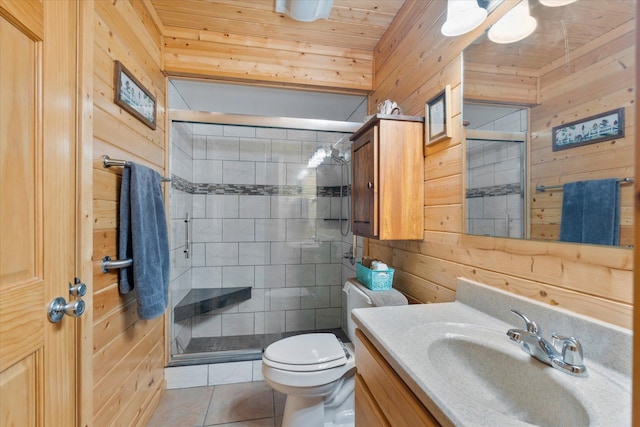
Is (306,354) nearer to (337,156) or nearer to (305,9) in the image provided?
(337,156)

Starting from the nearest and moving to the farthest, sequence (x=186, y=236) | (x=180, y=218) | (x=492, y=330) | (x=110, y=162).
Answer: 1. (x=492, y=330)
2. (x=110, y=162)
3. (x=180, y=218)
4. (x=186, y=236)

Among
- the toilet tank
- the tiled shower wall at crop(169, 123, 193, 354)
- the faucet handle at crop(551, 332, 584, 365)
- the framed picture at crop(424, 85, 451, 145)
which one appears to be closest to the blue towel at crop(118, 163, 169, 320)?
the tiled shower wall at crop(169, 123, 193, 354)

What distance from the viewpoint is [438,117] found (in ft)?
4.12

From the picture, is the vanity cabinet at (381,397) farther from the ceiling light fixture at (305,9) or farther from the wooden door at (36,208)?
the ceiling light fixture at (305,9)

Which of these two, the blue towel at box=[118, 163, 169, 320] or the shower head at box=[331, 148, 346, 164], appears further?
the shower head at box=[331, 148, 346, 164]

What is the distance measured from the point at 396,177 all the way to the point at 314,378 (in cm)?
110

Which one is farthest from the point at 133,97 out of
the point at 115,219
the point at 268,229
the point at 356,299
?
the point at 356,299

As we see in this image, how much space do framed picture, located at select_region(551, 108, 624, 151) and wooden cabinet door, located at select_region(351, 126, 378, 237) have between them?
2.42 feet

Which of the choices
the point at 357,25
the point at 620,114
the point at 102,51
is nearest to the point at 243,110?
the point at 357,25

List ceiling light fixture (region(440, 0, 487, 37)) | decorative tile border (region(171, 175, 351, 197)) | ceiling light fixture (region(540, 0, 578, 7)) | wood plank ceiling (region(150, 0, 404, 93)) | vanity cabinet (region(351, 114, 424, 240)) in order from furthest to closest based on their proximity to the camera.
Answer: decorative tile border (region(171, 175, 351, 197)) < wood plank ceiling (region(150, 0, 404, 93)) < vanity cabinet (region(351, 114, 424, 240)) < ceiling light fixture (region(440, 0, 487, 37)) < ceiling light fixture (region(540, 0, 578, 7))

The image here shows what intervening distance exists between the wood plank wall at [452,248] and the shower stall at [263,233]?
2.53 ft

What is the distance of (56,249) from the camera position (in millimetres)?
824

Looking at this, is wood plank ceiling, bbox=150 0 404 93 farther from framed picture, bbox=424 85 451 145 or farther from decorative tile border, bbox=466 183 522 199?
decorative tile border, bbox=466 183 522 199

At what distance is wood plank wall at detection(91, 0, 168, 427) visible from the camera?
1105 millimetres
